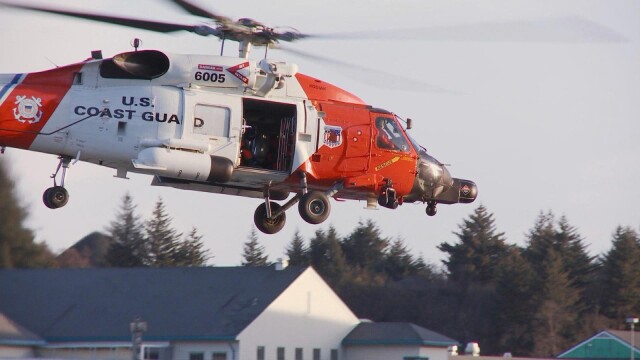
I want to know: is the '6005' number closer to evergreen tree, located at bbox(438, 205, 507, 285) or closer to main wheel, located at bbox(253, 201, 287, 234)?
main wheel, located at bbox(253, 201, 287, 234)

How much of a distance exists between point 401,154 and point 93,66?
20.6 feet

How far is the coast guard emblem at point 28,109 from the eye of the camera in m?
22.5

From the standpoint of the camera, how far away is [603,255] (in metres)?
75.5

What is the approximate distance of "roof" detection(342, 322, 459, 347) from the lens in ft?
153

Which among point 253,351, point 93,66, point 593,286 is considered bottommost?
point 253,351

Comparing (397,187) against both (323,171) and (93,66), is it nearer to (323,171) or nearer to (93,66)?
(323,171)

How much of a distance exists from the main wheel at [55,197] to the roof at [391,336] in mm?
24925

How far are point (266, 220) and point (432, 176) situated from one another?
11.3 feet

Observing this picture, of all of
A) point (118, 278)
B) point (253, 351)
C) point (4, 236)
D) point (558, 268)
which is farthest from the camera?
point (558, 268)

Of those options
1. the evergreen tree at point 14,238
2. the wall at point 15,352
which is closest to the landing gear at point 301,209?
the evergreen tree at point 14,238

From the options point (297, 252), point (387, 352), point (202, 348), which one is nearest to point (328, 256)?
point (297, 252)

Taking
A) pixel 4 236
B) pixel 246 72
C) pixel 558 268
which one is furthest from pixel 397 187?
pixel 558 268

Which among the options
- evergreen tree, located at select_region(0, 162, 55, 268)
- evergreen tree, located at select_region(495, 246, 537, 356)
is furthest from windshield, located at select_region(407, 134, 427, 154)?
evergreen tree, located at select_region(495, 246, 537, 356)

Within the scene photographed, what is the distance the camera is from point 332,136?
2447 centimetres
